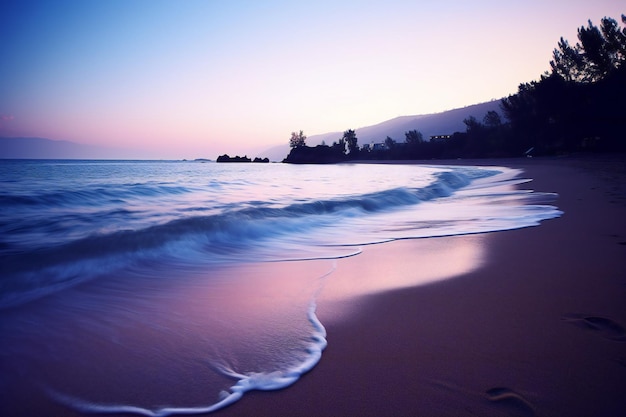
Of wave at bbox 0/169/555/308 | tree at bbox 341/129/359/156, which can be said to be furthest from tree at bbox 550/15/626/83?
tree at bbox 341/129/359/156

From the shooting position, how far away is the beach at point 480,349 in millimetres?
1458

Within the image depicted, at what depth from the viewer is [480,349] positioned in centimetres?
185

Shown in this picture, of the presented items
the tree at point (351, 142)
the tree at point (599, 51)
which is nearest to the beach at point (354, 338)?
the tree at point (599, 51)

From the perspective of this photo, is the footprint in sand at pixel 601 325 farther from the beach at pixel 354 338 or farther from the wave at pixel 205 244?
the wave at pixel 205 244

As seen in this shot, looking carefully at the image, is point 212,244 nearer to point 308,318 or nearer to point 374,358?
point 308,318

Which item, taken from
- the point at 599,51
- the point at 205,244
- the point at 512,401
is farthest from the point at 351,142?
the point at 512,401

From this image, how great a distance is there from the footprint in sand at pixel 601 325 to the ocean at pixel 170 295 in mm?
1502

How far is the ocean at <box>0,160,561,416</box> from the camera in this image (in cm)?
173

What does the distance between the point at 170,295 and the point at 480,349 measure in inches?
97.6

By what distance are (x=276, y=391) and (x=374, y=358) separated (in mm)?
553

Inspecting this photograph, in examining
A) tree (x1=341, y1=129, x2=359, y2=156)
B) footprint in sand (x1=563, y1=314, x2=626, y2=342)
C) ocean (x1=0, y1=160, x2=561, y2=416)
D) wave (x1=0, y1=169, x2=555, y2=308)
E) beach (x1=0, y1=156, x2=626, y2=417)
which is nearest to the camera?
beach (x1=0, y1=156, x2=626, y2=417)

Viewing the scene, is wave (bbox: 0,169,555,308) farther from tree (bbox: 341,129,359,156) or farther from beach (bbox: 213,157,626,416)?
tree (bbox: 341,129,359,156)

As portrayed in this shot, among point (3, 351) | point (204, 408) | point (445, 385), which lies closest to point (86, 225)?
point (3, 351)

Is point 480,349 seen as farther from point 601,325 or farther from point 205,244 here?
point 205,244
